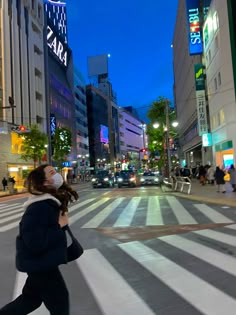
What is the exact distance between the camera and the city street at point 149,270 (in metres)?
4.98

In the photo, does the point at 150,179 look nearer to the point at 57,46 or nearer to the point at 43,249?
the point at 43,249

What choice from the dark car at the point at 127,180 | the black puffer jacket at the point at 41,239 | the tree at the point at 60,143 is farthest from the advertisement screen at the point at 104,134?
the black puffer jacket at the point at 41,239

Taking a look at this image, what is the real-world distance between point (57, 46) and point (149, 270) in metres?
81.2

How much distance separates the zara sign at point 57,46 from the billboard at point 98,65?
195 feet

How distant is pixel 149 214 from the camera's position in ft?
50.8

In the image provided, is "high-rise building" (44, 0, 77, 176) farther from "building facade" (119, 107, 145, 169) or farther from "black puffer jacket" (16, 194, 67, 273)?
"black puffer jacket" (16, 194, 67, 273)

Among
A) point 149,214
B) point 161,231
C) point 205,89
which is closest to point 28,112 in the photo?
point 205,89

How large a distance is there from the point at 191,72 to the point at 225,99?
839 inches

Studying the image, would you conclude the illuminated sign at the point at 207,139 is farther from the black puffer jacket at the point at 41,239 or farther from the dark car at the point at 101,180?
the black puffer jacket at the point at 41,239

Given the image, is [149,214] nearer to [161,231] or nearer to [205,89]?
[161,231]

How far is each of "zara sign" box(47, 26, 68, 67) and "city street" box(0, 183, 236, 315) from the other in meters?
70.0

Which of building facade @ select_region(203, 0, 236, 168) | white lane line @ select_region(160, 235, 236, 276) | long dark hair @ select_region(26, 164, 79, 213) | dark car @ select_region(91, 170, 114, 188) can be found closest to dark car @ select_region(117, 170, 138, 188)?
dark car @ select_region(91, 170, 114, 188)

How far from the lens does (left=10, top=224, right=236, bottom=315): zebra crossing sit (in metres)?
4.89

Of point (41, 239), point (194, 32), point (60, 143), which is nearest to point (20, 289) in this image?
point (41, 239)
